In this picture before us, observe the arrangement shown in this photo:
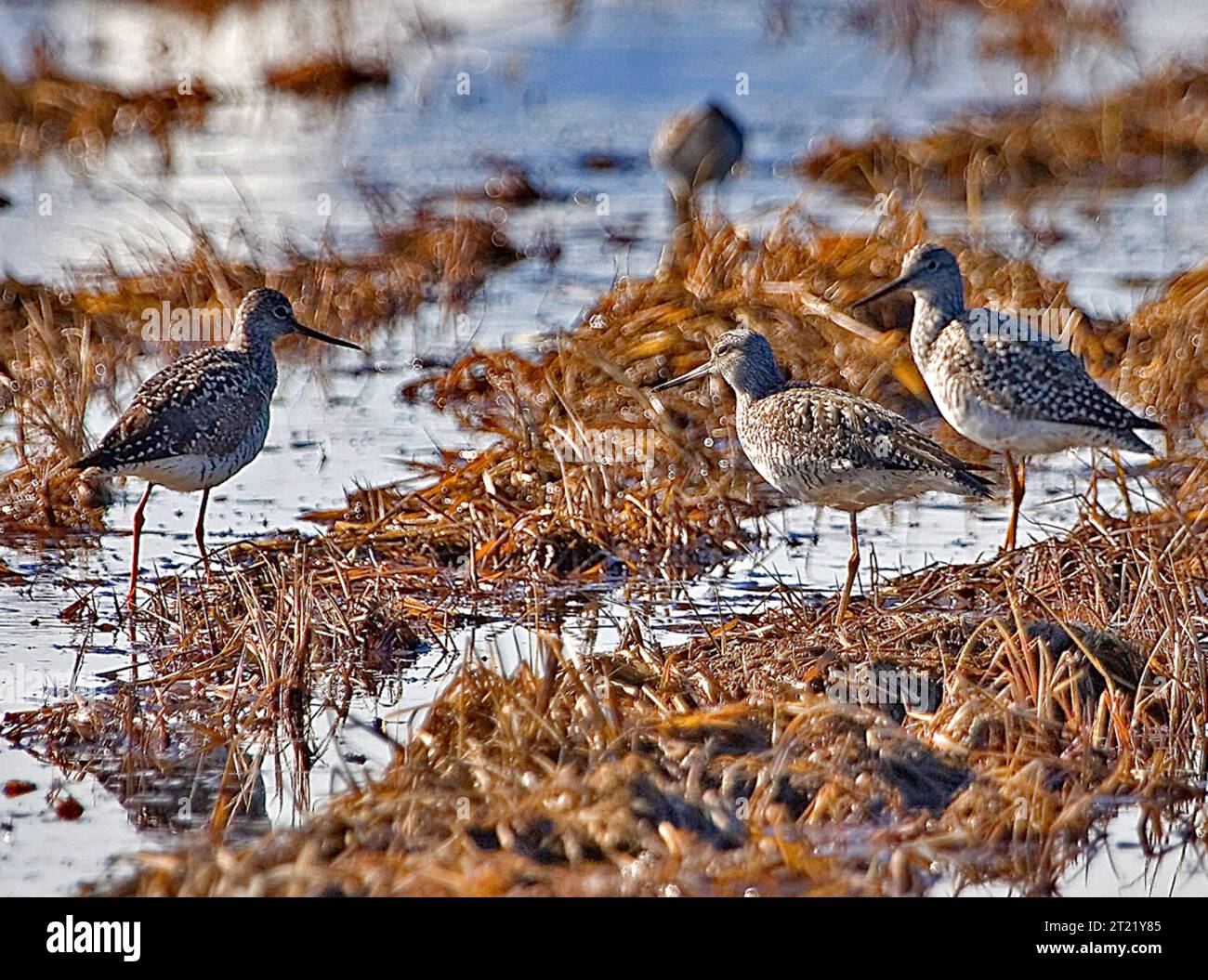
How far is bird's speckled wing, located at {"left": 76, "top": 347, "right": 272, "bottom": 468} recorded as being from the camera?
7.14 meters

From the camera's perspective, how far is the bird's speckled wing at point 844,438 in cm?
693

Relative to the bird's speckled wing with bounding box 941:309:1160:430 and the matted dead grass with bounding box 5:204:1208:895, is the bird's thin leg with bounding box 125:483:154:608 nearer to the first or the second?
the matted dead grass with bounding box 5:204:1208:895

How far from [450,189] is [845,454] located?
858cm

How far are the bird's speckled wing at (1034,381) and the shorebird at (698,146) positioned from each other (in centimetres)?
627

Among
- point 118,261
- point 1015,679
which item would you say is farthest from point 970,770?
point 118,261

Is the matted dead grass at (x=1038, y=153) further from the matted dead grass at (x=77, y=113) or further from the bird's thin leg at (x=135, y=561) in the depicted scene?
the bird's thin leg at (x=135, y=561)

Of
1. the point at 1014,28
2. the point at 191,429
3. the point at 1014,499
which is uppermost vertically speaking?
the point at 1014,28

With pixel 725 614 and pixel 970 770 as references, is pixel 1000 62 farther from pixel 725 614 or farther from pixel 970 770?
pixel 970 770

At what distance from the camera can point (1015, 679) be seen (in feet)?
18.5

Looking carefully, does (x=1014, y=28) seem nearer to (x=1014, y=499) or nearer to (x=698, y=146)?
(x=698, y=146)

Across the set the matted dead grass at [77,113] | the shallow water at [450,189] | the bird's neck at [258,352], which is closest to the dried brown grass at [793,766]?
the shallow water at [450,189]

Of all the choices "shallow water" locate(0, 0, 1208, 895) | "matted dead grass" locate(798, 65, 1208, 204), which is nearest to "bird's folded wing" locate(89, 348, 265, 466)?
"shallow water" locate(0, 0, 1208, 895)

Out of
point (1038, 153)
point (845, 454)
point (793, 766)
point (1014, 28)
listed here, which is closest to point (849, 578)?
point (845, 454)

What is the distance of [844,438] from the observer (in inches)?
279
